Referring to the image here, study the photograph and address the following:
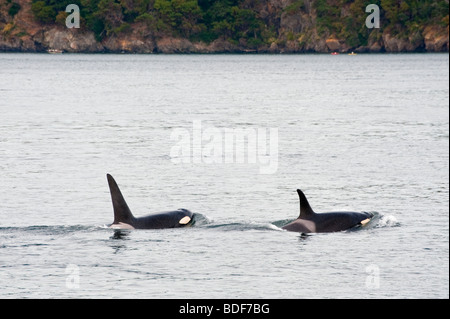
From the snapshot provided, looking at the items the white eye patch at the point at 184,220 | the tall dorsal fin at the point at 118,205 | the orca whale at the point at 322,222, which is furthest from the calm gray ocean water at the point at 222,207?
the tall dorsal fin at the point at 118,205

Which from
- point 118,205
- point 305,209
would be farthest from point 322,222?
point 118,205

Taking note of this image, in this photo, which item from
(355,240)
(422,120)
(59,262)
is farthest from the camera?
(422,120)

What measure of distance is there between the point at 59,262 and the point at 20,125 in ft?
119

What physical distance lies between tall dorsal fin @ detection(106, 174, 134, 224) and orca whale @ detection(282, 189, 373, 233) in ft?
12.8

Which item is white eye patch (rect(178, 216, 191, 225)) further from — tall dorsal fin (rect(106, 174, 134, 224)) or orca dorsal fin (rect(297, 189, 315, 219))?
orca dorsal fin (rect(297, 189, 315, 219))

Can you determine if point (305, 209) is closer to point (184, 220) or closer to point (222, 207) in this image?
point (184, 220)

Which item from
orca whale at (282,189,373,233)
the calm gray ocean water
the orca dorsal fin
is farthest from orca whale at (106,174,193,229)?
the orca dorsal fin

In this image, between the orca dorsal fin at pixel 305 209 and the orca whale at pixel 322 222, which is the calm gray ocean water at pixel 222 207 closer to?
the orca whale at pixel 322 222

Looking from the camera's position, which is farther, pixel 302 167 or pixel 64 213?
pixel 302 167

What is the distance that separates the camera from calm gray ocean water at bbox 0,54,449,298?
19500 millimetres

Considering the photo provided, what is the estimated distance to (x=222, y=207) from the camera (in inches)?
1092

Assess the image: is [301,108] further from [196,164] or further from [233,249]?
[233,249]

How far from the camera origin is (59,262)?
2086cm

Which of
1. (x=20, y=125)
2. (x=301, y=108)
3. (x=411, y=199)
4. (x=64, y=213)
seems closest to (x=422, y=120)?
(x=301, y=108)
